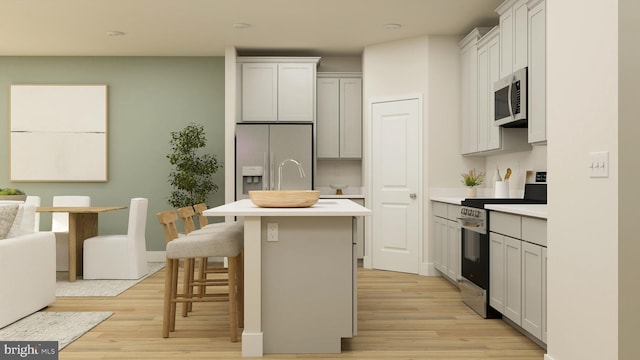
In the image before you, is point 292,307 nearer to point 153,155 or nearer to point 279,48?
point 279,48

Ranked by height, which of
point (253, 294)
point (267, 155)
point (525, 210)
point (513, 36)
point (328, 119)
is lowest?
point (253, 294)

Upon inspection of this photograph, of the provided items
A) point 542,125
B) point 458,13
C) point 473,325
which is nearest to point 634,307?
point 473,325

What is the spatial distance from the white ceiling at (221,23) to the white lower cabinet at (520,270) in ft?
7.69

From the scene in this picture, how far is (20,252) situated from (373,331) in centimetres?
264

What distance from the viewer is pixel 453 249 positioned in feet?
16.8

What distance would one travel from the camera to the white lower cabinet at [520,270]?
318cm

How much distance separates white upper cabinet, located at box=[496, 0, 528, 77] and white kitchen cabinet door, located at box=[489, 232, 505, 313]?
1.48 meters

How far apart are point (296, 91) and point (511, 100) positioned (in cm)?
292

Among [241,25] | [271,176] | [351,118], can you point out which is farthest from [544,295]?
[351,118]

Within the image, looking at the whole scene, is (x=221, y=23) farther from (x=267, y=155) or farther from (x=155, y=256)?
(x=155, y=256)

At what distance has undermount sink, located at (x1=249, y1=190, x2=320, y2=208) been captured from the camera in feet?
11.1

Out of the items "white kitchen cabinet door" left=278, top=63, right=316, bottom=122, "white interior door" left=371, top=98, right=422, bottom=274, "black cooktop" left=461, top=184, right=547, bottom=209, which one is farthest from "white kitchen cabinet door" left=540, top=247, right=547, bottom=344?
"white kitchen cabinet door" left=278, top=63, right=316, bottom=122

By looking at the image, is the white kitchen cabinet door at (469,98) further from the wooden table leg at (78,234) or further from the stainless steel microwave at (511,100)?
the wooden table leg at (78,234)

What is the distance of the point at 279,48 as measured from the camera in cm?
661
